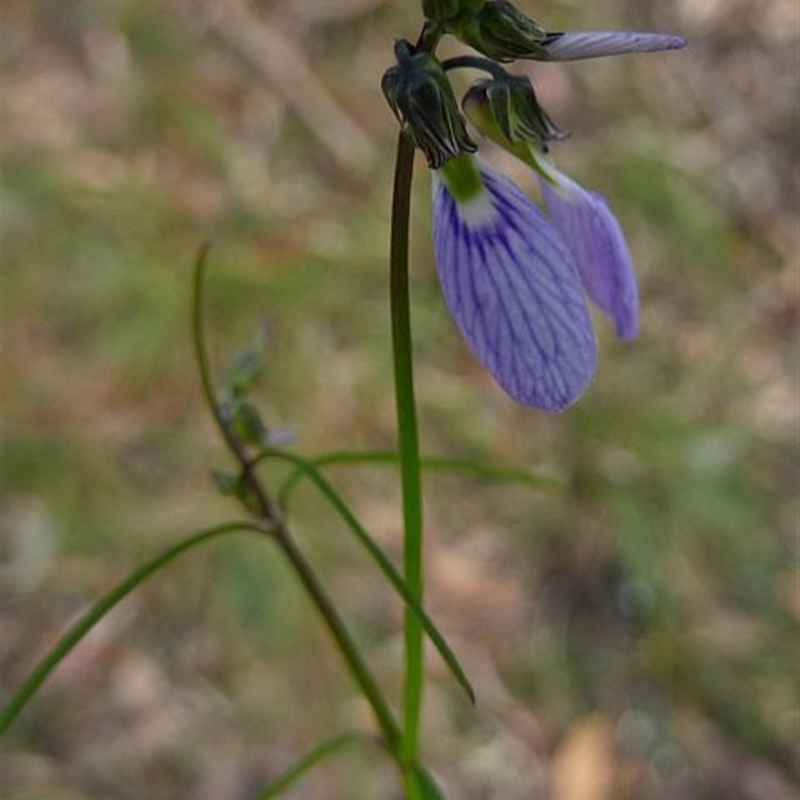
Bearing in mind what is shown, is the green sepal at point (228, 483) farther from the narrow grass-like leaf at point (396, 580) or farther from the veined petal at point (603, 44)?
the veined petal at point (603, 44)

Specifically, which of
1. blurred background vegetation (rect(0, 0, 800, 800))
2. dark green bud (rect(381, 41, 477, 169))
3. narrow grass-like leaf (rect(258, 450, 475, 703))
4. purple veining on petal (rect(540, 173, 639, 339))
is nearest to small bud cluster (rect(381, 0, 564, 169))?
dark green bud (rect(381, 41, 477, 169))

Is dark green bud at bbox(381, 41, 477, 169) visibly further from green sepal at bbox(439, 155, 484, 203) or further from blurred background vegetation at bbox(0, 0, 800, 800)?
blurred background vegetation at bbox(0, 0, 800, 800)

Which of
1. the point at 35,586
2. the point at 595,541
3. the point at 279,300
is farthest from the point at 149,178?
the point at 595,541

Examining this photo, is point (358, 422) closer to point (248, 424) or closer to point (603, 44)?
point (248, 424)

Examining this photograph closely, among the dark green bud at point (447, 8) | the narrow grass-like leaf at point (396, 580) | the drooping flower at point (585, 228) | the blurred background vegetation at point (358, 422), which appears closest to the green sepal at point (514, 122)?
the drooping flower at point (585, 228)

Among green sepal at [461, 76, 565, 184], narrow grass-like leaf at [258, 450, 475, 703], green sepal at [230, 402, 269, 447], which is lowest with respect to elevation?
narrow grass-like leaf at [258, 450, 475, 703]

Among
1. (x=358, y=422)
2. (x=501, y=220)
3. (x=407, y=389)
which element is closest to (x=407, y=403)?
(x=407, y=389)
